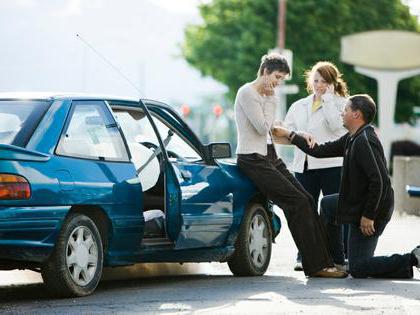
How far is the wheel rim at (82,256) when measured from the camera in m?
9.81

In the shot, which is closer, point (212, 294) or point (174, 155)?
point (212, 294)

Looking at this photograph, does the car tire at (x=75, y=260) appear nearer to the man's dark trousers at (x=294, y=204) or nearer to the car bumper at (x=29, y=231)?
the car bumper at (x=29, y=231)

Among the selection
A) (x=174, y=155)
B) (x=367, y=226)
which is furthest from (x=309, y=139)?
(x=174, y=155)

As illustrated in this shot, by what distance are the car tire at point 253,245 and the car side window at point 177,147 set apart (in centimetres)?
75

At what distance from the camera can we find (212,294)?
10.3 metres

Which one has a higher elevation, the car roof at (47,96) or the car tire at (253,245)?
the car roof at (47,96)

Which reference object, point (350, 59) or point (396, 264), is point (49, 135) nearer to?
point (396, 264)

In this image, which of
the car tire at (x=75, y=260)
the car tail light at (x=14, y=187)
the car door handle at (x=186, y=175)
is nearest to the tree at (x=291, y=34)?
the car door handle at (x=186, y=175)

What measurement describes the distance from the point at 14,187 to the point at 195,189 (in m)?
2.38

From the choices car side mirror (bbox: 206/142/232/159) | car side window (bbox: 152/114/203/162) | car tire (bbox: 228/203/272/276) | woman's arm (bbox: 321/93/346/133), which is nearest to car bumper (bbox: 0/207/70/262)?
car side window (bbox: 152/114/203/162)

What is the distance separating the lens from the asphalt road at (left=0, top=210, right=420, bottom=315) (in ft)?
30.4

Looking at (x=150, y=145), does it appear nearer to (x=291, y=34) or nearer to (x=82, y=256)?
(x=82, y=256)

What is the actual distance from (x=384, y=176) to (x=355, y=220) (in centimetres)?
44

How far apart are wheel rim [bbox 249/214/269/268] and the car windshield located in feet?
9.10
